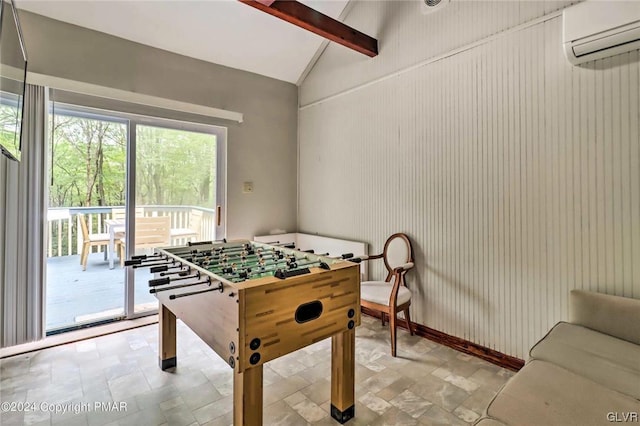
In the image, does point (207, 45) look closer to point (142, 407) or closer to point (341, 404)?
point (142, 407)

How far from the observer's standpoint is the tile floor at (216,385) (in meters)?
1.83

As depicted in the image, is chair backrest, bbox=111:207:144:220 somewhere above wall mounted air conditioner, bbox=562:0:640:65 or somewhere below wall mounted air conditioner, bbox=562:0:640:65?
below

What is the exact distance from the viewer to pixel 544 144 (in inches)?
86.5

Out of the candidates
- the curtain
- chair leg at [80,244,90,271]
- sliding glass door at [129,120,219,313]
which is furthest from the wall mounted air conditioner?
chair leg at [80,244,90,271]

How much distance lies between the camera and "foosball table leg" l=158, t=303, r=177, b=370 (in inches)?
91.3

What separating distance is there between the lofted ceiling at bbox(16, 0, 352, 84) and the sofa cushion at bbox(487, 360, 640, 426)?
367 cm

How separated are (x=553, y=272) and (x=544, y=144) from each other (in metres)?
0.89

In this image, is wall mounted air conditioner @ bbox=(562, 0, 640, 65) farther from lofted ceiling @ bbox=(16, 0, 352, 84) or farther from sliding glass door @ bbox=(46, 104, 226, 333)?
sliding glass door @ bbox=(46, 104, 226, 333)

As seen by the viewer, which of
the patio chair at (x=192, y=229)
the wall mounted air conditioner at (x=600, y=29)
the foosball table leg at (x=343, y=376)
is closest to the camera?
the wall mounted air conditioner at (x=600, y=29)

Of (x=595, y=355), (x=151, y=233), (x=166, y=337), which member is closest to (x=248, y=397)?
(x=166, y=337)

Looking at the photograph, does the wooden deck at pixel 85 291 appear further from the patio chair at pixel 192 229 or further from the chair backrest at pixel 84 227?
the patio chair at pixel 192 229

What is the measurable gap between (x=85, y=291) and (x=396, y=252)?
324cm

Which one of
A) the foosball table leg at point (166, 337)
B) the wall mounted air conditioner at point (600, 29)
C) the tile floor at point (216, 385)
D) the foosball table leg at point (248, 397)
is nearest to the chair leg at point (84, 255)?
the tile floor at point (216, 385)

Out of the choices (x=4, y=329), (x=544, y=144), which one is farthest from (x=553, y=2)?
(x=4, y=329)
